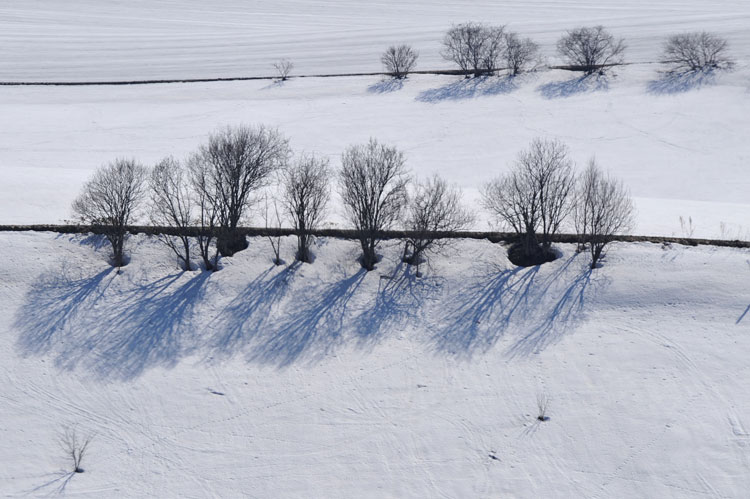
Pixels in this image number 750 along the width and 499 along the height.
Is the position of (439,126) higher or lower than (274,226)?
higher

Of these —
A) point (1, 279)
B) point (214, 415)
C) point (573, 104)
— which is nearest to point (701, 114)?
point (573, 104)

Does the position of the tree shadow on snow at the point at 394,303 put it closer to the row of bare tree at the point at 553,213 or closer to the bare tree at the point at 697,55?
the row of bare tree at the point at 553,213

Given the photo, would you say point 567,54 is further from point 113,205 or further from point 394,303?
point 113,205

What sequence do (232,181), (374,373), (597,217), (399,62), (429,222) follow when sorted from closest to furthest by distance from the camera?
(374,373) < (597,217) < (429,222) < (232,181) < (399,62)

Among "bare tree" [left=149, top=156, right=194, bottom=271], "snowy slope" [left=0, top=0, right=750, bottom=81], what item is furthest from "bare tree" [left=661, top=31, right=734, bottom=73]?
"bare tree" [left=149, top=156, right=194, bottom=271]

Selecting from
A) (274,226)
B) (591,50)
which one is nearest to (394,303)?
(274,226)

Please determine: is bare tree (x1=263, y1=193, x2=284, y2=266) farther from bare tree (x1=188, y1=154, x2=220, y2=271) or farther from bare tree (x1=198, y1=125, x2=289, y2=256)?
bare tree (x1=188, y1=154, x2=220, y2=271)

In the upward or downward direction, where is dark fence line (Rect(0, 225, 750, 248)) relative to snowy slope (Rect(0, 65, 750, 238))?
downward

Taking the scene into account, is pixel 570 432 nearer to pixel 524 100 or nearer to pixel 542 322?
pixel 542 322
